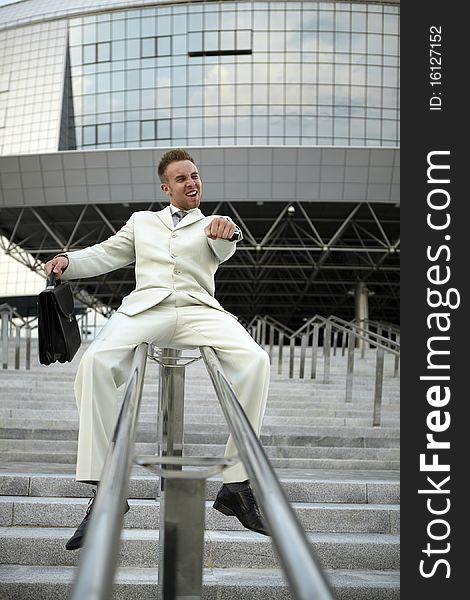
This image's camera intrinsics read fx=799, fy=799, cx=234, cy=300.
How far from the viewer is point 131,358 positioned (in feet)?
11.5

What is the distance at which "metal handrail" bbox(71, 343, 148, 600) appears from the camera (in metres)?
1.27

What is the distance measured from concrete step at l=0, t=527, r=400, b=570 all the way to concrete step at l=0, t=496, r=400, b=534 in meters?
0.16

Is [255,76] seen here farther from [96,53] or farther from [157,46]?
[96,53]

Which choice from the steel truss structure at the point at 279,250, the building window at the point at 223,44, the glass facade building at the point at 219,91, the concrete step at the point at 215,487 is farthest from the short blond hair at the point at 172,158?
the building window at the point at 223,44

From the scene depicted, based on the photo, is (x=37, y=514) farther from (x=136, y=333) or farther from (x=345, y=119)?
(x=345, y=119)

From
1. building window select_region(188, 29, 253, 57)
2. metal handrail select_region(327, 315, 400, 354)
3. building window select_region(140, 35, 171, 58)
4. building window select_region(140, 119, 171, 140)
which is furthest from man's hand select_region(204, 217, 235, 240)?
building window select_region(140, 35, 171, 58)

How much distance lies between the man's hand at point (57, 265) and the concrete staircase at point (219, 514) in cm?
160

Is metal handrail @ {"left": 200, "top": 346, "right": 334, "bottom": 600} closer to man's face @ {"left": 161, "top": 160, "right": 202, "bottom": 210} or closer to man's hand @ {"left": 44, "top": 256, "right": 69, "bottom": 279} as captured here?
man's hand @ {"left": 44, "top": 256, "right": 69, "bottom": 279}

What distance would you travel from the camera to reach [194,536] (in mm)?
2459

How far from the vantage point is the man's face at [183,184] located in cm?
410

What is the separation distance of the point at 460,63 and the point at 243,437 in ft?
14.5

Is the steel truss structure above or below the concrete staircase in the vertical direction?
above

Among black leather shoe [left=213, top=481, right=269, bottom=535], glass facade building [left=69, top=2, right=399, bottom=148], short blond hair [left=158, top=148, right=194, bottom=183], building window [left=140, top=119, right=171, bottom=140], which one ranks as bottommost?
black leather shoe [left=213, top=481, right=269, bottom=535]

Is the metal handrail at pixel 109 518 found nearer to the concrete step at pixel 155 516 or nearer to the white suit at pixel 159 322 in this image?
the white suit at pixel 159 322
